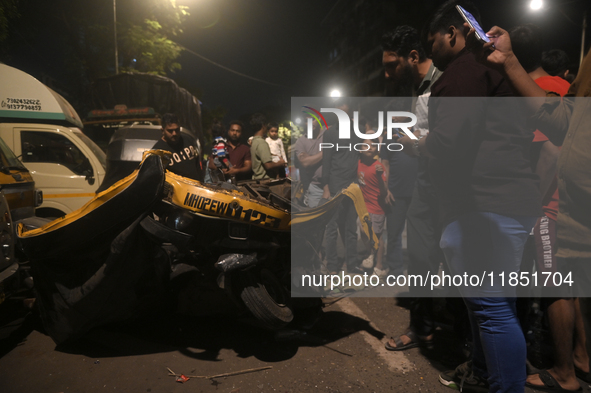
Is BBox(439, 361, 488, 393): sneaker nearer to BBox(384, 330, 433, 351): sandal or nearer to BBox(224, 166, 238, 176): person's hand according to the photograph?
Answer: BBox(384, 330, 433, 351): sandal

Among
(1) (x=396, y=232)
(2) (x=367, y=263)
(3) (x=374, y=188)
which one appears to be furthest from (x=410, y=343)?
(3) (x=374, y=188)

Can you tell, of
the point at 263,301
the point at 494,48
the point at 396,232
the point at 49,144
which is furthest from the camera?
the point at 49,144

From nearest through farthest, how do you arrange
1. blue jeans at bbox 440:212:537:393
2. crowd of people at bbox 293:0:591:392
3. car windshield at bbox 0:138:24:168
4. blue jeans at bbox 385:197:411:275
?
crowd of people at bbox 293:0:591:392
blue jeans at bbox 440:212:537:393
car windshield at bbox 0:138:24:168
blue jeans at bbox 385:197:411:275

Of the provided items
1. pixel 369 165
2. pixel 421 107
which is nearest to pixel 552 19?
pixel 369 165

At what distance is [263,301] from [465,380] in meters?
1.36

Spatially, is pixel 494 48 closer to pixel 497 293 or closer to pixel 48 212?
pixel 497 293

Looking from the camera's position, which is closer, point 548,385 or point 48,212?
point 548,385

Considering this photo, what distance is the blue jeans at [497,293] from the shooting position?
1.69 metres

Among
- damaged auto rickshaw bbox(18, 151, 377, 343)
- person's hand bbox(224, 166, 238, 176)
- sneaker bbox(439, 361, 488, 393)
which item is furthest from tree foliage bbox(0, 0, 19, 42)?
sneaker bbox(439, 361, 488, 393)

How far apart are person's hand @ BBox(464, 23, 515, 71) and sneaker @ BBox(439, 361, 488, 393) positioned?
1804 mm

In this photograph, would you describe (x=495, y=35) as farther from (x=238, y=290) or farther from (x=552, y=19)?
(x=552, y=19)

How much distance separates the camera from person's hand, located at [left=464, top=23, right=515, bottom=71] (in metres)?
1.44

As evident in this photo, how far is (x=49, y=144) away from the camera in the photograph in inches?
225

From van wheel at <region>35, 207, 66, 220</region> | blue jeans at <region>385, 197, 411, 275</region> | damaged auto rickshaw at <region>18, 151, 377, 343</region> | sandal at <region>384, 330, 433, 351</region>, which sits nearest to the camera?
damaged auto rickshaw at <region>18, 151, 377, 343</region>
